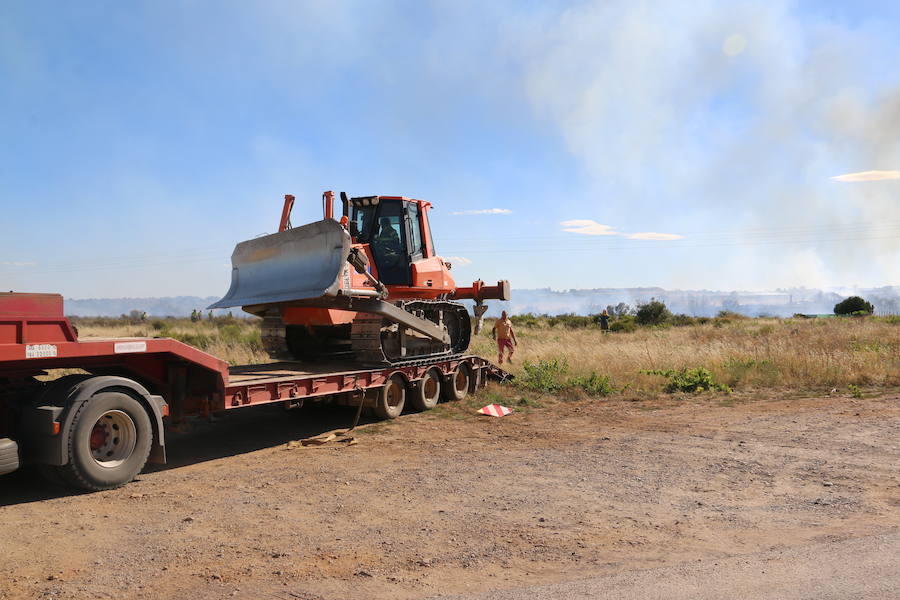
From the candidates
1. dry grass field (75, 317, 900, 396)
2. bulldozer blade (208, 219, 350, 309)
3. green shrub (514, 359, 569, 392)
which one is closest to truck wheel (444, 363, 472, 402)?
green shrub (514, 359, 569, 392)

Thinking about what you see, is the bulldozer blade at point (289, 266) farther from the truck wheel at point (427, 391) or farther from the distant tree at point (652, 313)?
the distant tree at point (652, 313)

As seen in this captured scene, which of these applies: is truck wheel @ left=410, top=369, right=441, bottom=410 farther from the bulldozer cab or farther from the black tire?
the bulldozer cab

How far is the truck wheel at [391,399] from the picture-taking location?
10.6 meters

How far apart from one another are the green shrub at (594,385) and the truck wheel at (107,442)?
27.6 ft

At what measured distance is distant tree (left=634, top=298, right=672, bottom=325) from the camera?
147ft

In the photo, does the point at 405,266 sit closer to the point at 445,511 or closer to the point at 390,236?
the point at 390,236

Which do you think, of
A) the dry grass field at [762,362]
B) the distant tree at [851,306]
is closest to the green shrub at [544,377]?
the dry grass field at [762,362]

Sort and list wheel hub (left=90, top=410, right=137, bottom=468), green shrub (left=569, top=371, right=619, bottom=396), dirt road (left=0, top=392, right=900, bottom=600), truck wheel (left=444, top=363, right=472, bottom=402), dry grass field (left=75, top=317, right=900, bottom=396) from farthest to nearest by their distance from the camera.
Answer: dry grass field (left=75, top=317, right=900, bottom=396)
green shrub (left=569, top=371, right=619, bottom=396)
truck wheel (left=444, top=363, right=472, bottom=402)
wheel hub (left=90, top=410, right=137, bottom=468)
dirt road (left=0, top=392, right=900, bottom=600)

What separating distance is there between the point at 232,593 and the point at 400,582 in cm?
100

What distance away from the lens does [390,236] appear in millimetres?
11672

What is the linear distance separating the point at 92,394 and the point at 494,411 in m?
6.49

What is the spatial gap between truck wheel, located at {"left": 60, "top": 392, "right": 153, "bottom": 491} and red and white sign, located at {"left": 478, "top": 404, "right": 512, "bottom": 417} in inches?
225

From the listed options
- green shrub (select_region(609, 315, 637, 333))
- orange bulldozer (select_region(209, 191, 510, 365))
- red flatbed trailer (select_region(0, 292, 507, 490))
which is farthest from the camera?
green shrub (select_region(609, 315, 637, 333))

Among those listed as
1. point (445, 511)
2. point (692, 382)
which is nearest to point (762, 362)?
point (692, 382)
